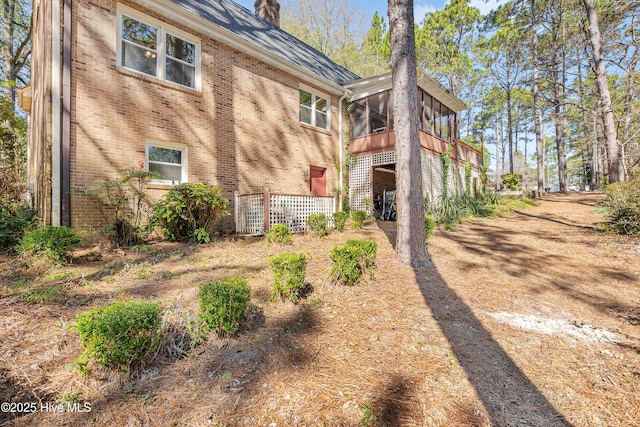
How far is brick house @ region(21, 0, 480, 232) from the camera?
605 cm

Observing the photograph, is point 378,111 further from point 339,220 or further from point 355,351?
point 355,351

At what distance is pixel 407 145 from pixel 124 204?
255 inches

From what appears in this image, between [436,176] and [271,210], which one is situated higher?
[436,176]

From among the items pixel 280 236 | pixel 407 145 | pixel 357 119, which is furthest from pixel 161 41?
pixel 357 119

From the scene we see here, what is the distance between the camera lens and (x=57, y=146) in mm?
5852

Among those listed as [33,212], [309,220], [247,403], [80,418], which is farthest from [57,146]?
[247,403]

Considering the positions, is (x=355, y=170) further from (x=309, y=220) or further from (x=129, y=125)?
(x=129, y=125)

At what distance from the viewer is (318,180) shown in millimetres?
12078

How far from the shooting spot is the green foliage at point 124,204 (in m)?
6.13

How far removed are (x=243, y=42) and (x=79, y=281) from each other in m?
8.16

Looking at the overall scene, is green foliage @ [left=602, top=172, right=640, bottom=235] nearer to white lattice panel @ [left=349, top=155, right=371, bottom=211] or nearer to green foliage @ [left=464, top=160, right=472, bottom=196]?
white lattice panel @ [left=349, top=155, right=371, bottom=211]

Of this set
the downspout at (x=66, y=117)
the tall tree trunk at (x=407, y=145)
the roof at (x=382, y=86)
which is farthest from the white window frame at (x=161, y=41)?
the roof at (x=382, y=86)

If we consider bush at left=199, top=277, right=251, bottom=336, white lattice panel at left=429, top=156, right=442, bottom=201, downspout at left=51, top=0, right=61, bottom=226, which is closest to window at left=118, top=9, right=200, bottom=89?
downspout at left=51, top=0, right=61, bottom=226

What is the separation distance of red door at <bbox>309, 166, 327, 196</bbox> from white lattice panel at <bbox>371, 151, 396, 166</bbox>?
2.20 m
